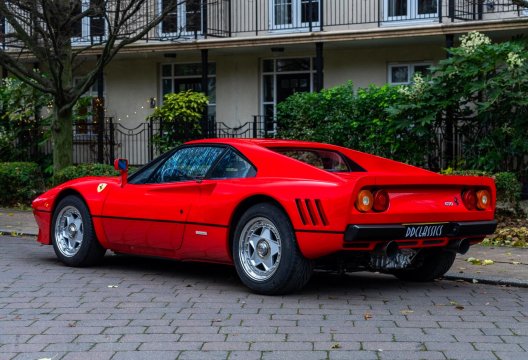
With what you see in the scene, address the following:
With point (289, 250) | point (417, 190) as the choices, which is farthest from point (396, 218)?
point (289, 250)

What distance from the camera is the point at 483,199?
24.8 feet

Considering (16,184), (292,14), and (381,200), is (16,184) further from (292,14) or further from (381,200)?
(381,200)

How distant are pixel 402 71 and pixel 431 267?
40.2 feet

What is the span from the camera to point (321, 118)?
622 inches

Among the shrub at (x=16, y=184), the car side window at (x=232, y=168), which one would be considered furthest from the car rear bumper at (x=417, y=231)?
the shrub at (x=16, y=184)

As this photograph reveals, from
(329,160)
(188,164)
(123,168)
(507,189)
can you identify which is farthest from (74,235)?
(507,189)

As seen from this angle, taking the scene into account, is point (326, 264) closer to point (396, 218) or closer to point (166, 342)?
point (396, 218)

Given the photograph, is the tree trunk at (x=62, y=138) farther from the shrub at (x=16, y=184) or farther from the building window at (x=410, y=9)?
the building window at (x=410, y=9)

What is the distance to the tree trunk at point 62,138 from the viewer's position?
1645cm

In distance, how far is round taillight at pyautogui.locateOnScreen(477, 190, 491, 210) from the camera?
7.54 meters

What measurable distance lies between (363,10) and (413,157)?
584 centimetres

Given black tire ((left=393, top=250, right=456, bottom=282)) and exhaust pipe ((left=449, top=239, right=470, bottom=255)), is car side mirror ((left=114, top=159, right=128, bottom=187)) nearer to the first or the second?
black tire ((left=393, top=250, right=456, bottom=282))

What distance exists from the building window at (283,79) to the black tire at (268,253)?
1370 centimetres

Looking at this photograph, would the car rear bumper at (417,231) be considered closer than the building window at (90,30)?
Yes
